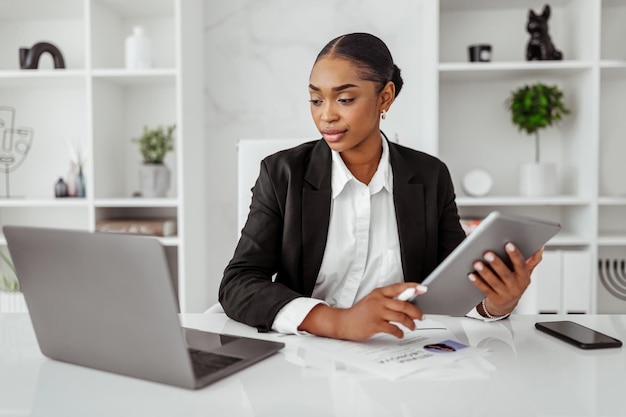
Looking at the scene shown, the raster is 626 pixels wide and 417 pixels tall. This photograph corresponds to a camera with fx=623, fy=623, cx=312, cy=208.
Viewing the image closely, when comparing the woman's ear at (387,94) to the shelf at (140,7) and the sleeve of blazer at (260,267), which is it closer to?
the sleeve of blazer at (260,267)

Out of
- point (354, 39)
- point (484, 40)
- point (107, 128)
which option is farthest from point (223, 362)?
point (484, 40)

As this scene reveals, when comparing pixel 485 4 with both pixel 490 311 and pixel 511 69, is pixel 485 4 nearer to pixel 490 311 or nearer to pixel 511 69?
pixel 511 69

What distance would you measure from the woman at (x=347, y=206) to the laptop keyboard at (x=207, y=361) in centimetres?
23

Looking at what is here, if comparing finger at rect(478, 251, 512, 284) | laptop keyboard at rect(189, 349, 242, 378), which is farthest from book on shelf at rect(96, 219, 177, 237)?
finger at rect(478, 251, 512, 284)

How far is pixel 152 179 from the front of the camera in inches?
106

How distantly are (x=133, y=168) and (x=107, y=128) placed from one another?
27 centimetres

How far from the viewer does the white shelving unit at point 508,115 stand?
268cm

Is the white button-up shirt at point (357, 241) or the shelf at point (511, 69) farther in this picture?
the shelf at point (511, 69)

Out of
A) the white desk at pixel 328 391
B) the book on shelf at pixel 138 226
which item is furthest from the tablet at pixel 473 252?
the book on shelf at pixel 138 226

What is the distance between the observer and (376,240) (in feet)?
4.69

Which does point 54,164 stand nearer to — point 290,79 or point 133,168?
point 133,168

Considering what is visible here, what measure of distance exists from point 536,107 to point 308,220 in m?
1.61

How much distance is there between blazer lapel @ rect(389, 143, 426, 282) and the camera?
4.57 feet

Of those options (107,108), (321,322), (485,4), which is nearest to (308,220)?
(321,322)
